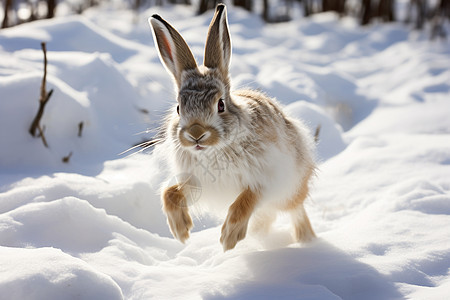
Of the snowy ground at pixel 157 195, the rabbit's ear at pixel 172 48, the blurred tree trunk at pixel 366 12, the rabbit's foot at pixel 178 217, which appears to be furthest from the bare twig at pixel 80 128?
the blurred tree trunk at pixel 366 12

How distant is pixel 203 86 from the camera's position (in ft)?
8.43

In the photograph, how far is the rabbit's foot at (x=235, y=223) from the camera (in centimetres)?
251

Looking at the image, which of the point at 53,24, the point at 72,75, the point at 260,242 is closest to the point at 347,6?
the point at 53,24

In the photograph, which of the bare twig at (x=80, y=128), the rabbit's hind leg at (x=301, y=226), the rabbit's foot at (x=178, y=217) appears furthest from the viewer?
the bare twig at (x=80, y=128)

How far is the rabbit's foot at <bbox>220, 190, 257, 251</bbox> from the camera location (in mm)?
2512

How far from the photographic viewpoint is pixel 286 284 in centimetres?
230

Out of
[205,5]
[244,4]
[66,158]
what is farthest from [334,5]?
[66,158]

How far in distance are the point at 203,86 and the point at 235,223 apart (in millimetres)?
707

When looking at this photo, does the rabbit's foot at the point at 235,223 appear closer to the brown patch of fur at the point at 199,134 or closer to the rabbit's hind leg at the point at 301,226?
the brown patch of fur at the point at 199,134

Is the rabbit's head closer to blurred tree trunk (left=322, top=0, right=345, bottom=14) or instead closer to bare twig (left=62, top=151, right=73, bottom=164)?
bare twig (left=62, top=151, right=73, bottom=164)

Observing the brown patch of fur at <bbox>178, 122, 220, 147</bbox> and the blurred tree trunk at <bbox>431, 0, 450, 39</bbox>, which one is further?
the blurred tree trunk at <bbox>431, 0, 450, 39</bbox>

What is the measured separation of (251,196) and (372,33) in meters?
8.86

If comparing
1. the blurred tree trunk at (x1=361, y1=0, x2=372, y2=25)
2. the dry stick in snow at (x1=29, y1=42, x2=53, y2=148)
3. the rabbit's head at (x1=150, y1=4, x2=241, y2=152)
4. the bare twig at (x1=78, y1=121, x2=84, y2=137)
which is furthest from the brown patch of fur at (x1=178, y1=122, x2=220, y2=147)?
the blurred tree trunk at (x1=361, y1=0, x2=372, y2=25)

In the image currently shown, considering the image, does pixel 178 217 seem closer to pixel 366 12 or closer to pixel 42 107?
pixel 42 107
